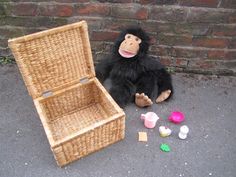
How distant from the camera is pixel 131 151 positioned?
51.7 inches

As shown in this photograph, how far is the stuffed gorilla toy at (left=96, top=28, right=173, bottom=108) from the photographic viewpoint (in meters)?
1.34

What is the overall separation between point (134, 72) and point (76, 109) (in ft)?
1.20

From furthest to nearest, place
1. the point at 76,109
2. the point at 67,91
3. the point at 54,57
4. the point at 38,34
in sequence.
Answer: the point at 76,109, the point at 67,91, the point at 54,57, the point at 38,34

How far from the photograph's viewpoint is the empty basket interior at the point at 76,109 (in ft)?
4.43

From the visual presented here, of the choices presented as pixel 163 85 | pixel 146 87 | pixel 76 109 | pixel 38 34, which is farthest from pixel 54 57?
pixel 163 85

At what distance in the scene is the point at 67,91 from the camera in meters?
1.35

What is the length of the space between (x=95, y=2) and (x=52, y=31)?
0.39m

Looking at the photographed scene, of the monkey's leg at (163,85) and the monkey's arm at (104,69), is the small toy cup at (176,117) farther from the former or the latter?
the monkey's arm at (104,69)

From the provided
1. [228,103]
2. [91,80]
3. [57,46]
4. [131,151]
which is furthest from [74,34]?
[228,103]

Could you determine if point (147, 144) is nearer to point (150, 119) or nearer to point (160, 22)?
point (150, 119)

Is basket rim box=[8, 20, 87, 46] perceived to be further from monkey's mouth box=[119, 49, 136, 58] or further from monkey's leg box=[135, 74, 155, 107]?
monkey's leg box=[135, 74, 155, 107]

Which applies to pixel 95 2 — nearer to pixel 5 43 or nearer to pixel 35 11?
pixel 35 11

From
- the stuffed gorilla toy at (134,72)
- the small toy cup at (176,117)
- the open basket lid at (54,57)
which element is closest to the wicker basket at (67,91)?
the open basket lid at (54,57)

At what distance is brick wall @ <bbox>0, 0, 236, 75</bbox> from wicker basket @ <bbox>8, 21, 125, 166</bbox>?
32cm
